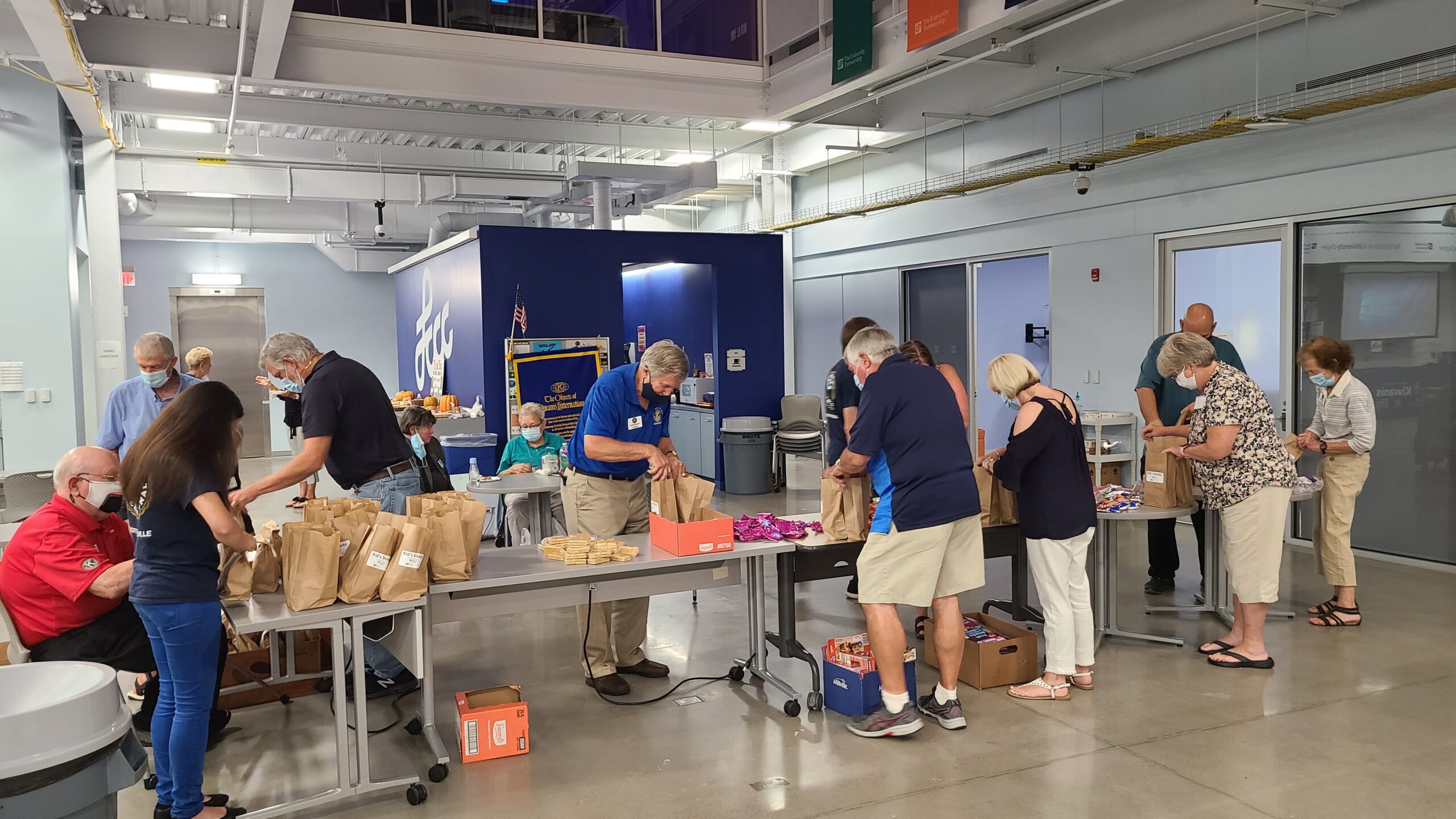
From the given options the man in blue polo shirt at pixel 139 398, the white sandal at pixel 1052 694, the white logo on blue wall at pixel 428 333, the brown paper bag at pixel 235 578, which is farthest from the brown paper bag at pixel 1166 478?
the white logo on blue wall at pixel 428 333

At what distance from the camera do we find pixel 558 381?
374 inches

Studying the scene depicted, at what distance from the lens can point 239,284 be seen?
1728 cm

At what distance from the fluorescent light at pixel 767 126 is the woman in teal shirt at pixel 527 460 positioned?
142 inches

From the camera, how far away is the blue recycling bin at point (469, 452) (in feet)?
29.6

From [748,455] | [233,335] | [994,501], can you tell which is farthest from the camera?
[233,335]

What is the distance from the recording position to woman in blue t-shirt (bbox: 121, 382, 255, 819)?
3129 mm

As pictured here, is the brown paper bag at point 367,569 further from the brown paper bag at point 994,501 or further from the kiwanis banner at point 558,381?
the kiwanis banner at point 558,381

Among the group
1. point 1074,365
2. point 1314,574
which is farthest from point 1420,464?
point 1074,365

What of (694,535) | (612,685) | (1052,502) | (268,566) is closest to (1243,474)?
(1052,502)

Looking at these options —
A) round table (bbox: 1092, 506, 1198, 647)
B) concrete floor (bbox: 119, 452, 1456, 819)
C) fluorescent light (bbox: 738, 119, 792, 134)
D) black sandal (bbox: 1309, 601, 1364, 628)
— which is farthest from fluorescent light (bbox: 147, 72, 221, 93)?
black sandal (bbox: 1309, 601, 1364, 628)

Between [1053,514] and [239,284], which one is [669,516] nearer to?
[1053,514]

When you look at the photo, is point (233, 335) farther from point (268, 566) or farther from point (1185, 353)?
point (1185, 353)

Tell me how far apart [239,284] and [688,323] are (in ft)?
29.7

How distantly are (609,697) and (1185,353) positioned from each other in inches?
129
